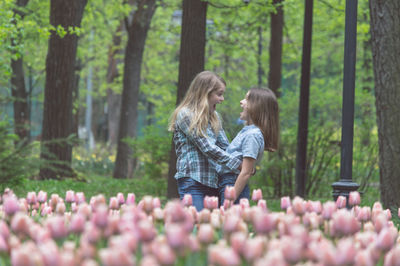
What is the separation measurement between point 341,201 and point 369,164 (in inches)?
302

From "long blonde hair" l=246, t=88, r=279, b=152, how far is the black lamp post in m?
0.83

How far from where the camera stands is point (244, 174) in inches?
185

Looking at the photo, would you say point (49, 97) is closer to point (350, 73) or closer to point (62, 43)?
point (62, 43)

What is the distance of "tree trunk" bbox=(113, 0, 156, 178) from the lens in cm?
1688

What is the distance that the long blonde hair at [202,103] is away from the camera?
16.2 feet

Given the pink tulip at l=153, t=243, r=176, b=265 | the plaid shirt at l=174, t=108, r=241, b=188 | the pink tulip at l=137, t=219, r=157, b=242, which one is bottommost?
the pink tulip at l=153, t=243, r=176, b=265

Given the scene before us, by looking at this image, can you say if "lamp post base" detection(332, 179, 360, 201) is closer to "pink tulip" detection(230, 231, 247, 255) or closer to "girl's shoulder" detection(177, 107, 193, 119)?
"girl's shoulder" detection(177, 107, 193, 119)

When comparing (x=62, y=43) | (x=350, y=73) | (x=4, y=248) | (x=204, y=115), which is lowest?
(x=4, y=248)

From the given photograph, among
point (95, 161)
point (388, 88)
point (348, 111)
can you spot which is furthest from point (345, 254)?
point (95, 161)

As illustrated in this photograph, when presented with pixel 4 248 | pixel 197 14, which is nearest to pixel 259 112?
pixel 4 248

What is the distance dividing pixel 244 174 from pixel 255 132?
0.41 meters

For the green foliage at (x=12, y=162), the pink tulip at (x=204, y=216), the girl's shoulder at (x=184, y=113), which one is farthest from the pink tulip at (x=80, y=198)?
the girl's shoulder at (x=184, y=113)

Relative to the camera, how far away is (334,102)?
1243 cm

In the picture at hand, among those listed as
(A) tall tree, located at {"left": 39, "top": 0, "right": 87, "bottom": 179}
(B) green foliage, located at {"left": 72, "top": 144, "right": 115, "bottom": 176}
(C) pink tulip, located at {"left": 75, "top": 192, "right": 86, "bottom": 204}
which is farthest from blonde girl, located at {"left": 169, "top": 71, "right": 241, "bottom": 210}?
(B) green foliage, located at {"left": 72, "top": 144, "right": 115, "bottom": 176}
